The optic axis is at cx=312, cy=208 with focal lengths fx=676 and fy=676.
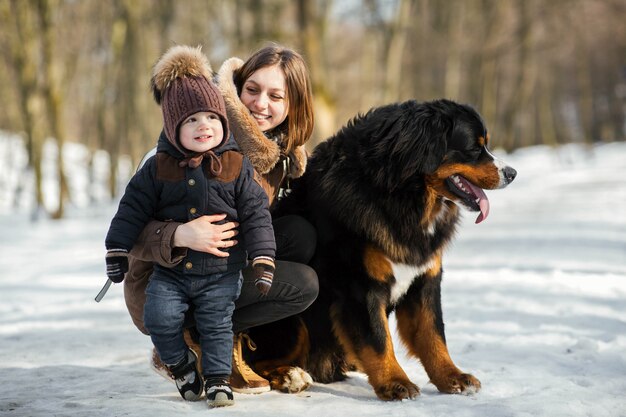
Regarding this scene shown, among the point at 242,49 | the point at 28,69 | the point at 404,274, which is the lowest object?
the point at 404,274

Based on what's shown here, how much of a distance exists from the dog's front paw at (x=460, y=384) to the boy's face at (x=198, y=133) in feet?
5.10

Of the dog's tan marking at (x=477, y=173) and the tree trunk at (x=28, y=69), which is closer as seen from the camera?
the dog's tan marking at (x=477, y=173)

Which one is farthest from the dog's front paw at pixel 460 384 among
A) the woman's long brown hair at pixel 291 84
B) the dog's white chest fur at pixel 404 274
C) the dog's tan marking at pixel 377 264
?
the woman's long brown hair at pixel 291 84

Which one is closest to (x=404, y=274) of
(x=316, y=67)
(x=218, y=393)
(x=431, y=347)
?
(x=431, y=347)

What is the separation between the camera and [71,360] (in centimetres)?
411

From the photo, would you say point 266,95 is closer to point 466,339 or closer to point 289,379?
point 289,379

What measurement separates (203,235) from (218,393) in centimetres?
69

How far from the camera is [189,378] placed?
299 centimetres

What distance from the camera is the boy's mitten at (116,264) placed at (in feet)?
9.05

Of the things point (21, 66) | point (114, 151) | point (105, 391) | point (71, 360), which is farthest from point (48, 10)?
point (105, 391)

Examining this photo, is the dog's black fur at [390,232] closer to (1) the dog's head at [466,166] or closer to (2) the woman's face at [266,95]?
(1) the dog's head at [466,166]

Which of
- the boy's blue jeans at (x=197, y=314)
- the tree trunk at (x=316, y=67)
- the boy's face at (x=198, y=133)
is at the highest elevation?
the tree trunk at (x=316, y=67)

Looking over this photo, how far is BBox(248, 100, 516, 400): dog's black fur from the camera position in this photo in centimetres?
315

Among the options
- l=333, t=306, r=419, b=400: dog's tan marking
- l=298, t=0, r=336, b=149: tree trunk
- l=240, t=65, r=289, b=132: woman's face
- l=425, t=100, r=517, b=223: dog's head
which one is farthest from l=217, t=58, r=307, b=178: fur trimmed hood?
l=298, t=0, r=336, b=149: tree trunk
